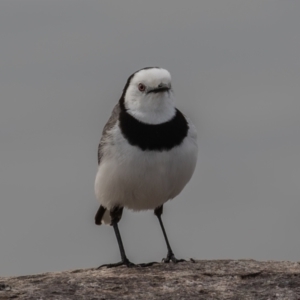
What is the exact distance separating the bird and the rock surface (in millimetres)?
1199

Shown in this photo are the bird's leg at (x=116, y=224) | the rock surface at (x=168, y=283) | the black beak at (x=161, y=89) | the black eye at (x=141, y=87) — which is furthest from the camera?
the bird's leg at (x=116, y=224)

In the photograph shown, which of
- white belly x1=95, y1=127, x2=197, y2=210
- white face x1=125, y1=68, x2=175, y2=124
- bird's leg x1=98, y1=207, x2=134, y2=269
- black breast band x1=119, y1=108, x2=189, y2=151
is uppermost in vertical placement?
white face x1=125, y1=68, x2=175, y2=124

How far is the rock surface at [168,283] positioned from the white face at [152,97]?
6.85ft

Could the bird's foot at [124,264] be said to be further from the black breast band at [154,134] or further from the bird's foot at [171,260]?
the black breast band at [154,134]

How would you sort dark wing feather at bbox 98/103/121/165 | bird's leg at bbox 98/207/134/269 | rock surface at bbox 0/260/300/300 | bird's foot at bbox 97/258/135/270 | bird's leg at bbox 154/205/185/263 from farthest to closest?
bird's leg at bbox 154/205/185/263, bird's leg at bbox 98/207/134/269, dark wing feather at bbox 98/103/121/165, bird's foot at bbox 97/258/135/270, rock surface at bbox 0/260/300/300

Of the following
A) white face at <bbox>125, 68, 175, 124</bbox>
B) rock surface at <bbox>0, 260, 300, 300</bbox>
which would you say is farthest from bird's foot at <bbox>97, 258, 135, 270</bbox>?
white face at <bbox>125, 68, 175, 124</bbox>

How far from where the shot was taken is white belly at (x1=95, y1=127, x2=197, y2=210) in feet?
42.2

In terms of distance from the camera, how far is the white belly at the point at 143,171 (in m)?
12.9

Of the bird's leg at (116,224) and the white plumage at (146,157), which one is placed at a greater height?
the white plumage at (146,157)

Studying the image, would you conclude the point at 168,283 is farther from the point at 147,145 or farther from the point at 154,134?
the point at 154,134

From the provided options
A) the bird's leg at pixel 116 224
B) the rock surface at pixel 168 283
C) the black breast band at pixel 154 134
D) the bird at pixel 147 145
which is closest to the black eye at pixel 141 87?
the bird at pixel 147 145

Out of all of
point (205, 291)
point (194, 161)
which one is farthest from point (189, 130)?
point (205, 291)

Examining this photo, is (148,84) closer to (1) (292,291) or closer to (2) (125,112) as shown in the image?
(2) (125,112)

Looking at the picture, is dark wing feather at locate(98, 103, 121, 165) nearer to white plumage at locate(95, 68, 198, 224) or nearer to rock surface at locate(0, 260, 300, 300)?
white plumage at locate(95, 68, 198, 224)
